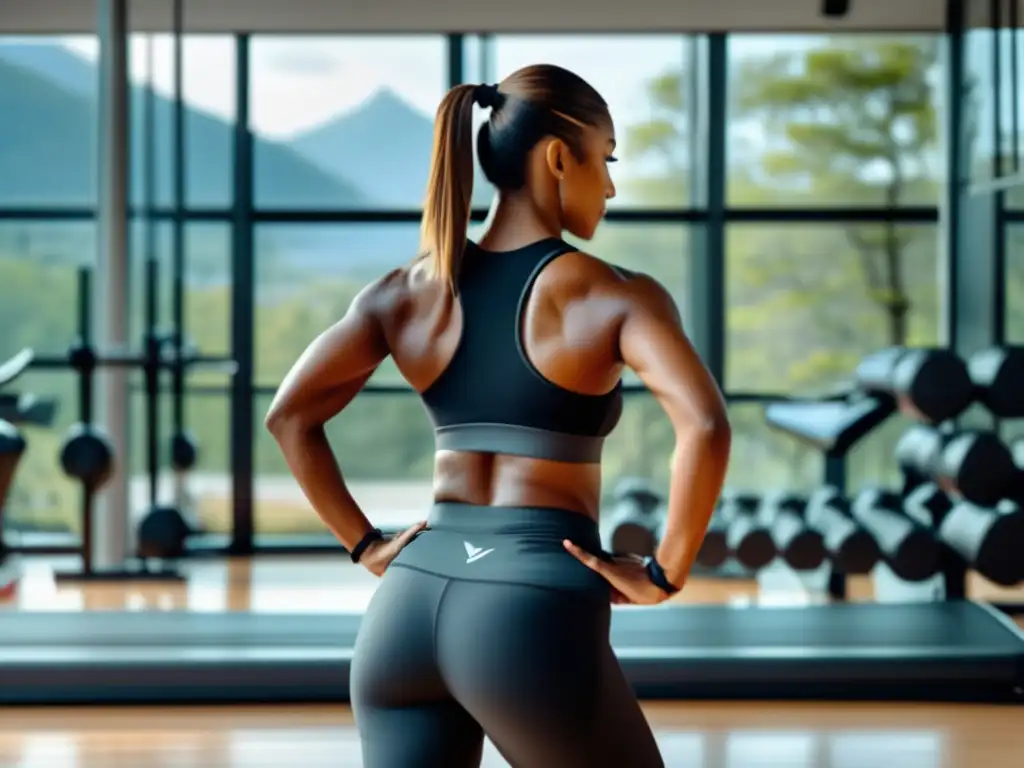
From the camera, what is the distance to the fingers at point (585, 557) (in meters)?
1.23

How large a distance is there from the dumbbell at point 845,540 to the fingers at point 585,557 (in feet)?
9.50

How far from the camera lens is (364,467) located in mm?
6000

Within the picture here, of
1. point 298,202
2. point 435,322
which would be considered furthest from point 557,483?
point 298,202

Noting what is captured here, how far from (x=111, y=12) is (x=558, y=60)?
2031mm

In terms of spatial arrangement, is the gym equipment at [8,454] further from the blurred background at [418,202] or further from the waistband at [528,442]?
the waistband at [528,442]

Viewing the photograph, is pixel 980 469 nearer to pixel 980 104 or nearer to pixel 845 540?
pixel 845 540

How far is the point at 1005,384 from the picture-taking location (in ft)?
11.5

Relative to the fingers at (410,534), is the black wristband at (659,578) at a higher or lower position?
lower

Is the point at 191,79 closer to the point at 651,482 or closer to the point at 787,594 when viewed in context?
the point at 651,482

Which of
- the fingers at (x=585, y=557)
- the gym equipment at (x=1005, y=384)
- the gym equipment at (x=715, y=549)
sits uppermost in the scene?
the gym equipment at (x=1005, y=384)

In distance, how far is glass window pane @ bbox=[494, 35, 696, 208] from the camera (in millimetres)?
5887

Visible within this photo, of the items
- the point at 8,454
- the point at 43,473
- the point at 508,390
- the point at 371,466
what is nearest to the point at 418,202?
the point at 371,466

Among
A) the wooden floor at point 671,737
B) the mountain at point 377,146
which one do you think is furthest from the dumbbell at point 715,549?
the mountain at point 377,146

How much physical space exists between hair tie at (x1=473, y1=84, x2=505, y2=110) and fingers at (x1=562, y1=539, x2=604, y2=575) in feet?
1.50
